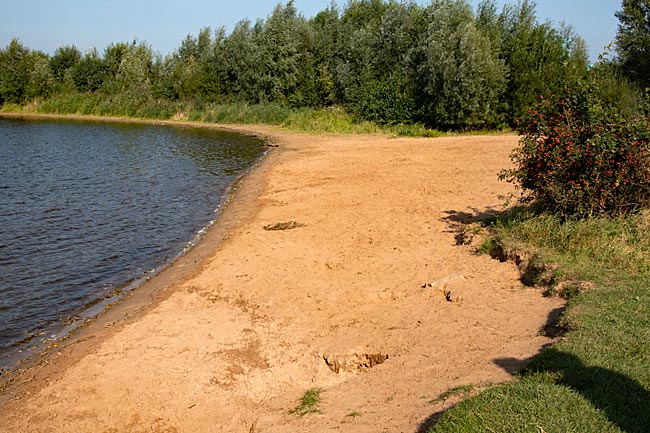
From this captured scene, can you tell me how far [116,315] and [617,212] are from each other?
25.0 feet

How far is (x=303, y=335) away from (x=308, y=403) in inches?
68.8

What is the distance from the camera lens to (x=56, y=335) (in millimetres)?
8148

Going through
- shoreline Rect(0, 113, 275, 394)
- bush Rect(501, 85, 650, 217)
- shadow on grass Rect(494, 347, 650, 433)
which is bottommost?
shoreline Rect(0, 113, 275, 394)

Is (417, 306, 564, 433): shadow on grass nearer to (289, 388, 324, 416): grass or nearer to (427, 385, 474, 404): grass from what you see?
(427, 385, 474, 404): grass

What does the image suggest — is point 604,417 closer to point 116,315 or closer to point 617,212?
point 617,212

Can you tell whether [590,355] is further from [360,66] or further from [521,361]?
[360,66]

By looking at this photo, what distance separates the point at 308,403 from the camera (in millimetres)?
5672

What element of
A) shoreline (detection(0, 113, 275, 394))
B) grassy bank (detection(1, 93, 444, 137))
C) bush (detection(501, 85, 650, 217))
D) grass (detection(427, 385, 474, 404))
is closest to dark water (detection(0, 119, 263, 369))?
shoreline (detection(0, 113, 275, 394))

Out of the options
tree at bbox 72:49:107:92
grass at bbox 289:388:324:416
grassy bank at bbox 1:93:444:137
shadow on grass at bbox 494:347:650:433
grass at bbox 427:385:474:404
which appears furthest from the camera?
tree at bbox 72:49:107:92

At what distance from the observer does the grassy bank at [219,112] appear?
108 feet

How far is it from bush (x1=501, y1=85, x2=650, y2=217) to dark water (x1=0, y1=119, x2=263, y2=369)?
7.07 metres

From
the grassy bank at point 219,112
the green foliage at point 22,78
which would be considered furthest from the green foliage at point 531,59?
the green foliage at point 22,78

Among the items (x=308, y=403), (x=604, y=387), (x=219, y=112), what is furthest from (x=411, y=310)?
(x=219, y=112)

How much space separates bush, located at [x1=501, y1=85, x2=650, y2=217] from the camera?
894 cm
